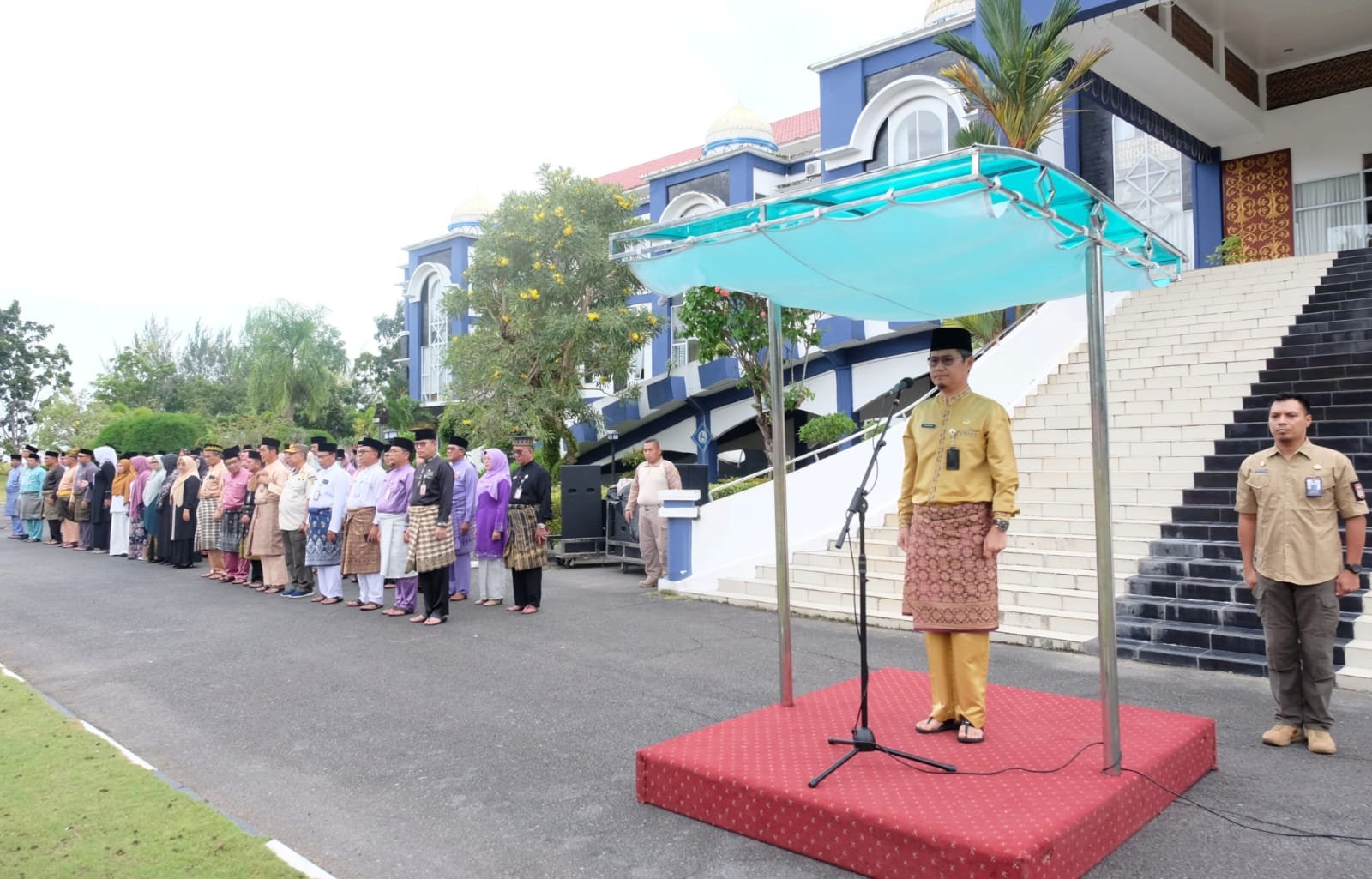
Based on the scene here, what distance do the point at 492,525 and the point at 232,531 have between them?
14.5 feet

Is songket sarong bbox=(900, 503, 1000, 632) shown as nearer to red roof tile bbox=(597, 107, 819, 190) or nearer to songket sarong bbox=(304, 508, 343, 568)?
songket sarong bbox=(304, 508, 343, 568)

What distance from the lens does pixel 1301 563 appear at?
464 cm

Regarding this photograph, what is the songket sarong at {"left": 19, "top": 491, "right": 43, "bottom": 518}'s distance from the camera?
60.0 feet

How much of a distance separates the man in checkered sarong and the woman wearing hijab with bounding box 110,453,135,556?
953 centimetres

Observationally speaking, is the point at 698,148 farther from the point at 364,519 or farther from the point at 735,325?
the point at 364,519

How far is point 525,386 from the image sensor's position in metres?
17.0

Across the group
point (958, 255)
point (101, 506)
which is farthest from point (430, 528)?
point (101, 506)

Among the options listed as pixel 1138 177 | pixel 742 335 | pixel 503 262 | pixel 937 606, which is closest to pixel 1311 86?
pixel 1138 177

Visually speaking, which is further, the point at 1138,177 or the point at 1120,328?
the point at 1138,177

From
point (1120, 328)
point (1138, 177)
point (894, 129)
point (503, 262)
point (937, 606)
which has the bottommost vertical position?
point (937, 606)

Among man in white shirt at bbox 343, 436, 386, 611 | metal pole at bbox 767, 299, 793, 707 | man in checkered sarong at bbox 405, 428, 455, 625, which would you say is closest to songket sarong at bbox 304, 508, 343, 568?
man in white shirt at bbox 343, 436, 386, 611

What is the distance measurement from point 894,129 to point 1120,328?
757 centimetres

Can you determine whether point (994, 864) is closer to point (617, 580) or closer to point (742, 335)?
point (617, 580)

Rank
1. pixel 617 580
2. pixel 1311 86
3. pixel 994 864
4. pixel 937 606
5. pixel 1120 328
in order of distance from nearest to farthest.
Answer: pixel 994 864
pixel 937 606
pixel 617 580
pixel 1120 328
pixel 1311 86
